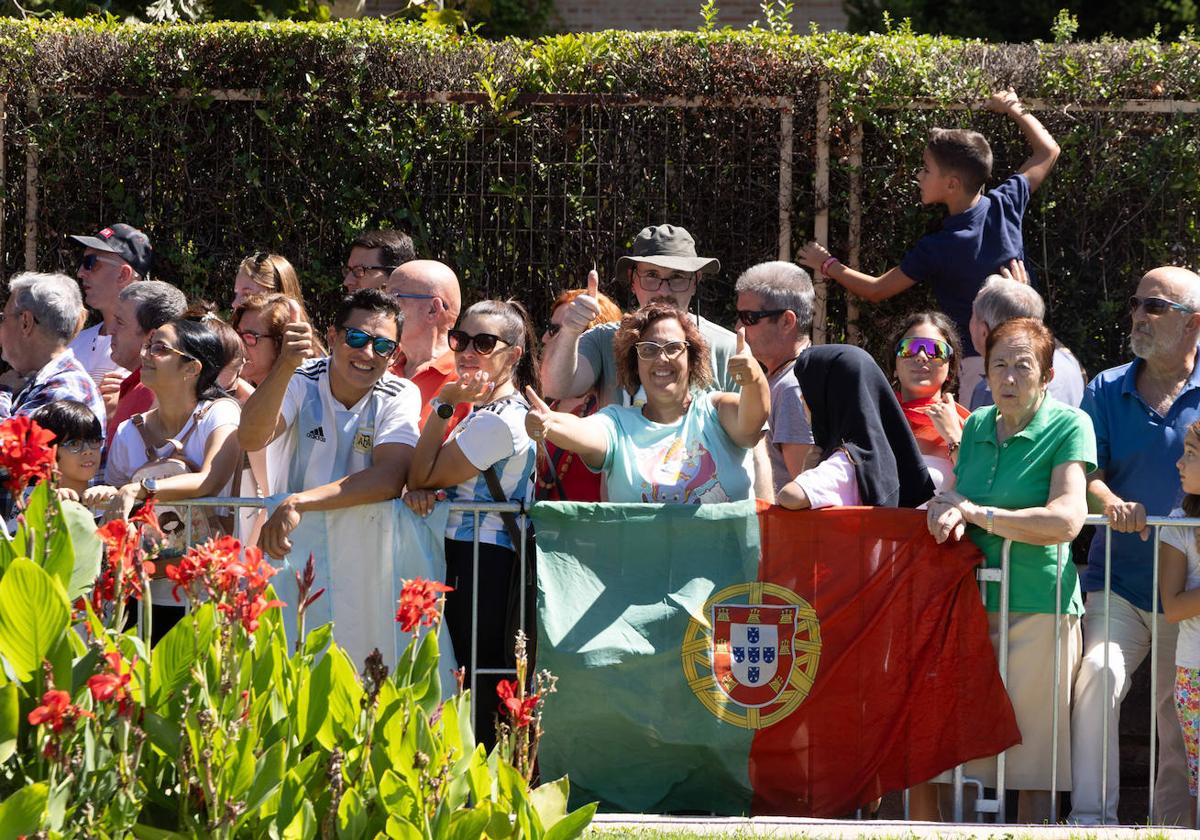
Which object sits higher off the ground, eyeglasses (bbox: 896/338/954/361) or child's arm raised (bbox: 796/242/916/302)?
child's arm raised (bbox: 796/242/916/302)

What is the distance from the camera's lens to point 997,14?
1480 cm

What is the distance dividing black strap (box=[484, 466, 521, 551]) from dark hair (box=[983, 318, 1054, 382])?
6.00 ft

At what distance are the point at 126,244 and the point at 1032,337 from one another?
15.7ft

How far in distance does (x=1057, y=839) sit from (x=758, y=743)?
1043 mm

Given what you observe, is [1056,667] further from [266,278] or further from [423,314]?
[266,278]

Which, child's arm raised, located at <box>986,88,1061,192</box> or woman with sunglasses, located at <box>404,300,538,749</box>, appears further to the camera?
child's arm raised, located at <box>986,88,1061,192</box>

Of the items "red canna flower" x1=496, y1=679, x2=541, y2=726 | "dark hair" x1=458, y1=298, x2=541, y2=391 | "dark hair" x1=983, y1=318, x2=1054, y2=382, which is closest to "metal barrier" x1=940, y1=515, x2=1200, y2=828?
"dark hair" x1=983, y1=318, x2=1054, y2=382

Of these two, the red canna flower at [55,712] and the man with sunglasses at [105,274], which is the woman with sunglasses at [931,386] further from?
the man with sunglasses at [105,274]

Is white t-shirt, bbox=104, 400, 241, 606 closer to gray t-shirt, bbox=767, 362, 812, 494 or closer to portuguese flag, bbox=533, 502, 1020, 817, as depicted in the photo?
portuguese flag, bbox=533, 502, 1020, 817

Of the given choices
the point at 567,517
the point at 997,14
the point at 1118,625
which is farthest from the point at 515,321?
the point at 997,14

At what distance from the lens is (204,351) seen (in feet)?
20.6

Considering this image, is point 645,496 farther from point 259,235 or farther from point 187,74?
point 187,74

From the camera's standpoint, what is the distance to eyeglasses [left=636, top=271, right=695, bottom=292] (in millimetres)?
6980

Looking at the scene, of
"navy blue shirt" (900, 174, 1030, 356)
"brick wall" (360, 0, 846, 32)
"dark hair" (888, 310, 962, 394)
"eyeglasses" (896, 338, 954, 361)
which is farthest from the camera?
"brick wall" (360, 0, 846, 32)
